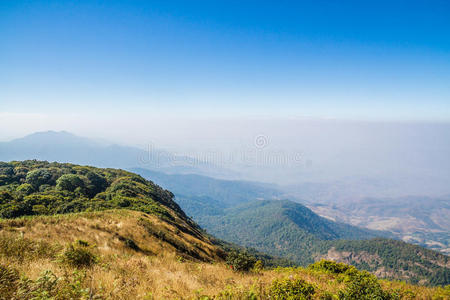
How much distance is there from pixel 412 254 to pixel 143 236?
18995 centimetres

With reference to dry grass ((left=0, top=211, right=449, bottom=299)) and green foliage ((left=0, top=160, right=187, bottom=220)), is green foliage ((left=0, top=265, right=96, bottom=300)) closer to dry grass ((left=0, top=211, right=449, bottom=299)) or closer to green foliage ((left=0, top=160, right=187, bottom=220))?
dry grass ((left=0, top=211, right=449, bottom=299))

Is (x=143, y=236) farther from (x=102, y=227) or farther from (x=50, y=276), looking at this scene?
(x=50, y=276)

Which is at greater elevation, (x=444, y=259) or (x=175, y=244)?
(x=175, y=244)

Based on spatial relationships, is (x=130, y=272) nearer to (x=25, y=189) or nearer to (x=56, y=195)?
(x=56, y=195)

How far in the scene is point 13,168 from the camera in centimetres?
4941

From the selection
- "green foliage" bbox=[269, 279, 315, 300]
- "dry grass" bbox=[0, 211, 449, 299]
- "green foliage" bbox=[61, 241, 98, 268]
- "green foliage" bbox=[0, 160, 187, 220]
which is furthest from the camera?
"green foliage" bbox=[0, 160, 187, 220]

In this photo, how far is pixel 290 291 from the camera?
675 cm

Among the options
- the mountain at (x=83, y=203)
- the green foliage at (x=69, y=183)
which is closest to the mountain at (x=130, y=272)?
the mountain at (x=83, y=203)

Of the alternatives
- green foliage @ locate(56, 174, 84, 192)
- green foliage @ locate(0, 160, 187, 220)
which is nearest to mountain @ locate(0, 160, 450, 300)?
green foliage @ locate(0, 160, 187, 220)

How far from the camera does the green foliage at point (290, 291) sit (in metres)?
6.52

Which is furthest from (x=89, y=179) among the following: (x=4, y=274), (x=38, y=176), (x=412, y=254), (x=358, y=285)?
(x=412, y=254)

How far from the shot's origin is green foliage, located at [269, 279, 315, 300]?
21.4ft

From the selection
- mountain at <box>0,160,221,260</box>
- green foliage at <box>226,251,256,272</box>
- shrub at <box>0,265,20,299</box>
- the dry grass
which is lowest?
mountain at <box>0,160,221,260</box>

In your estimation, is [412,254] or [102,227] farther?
[412,254]
